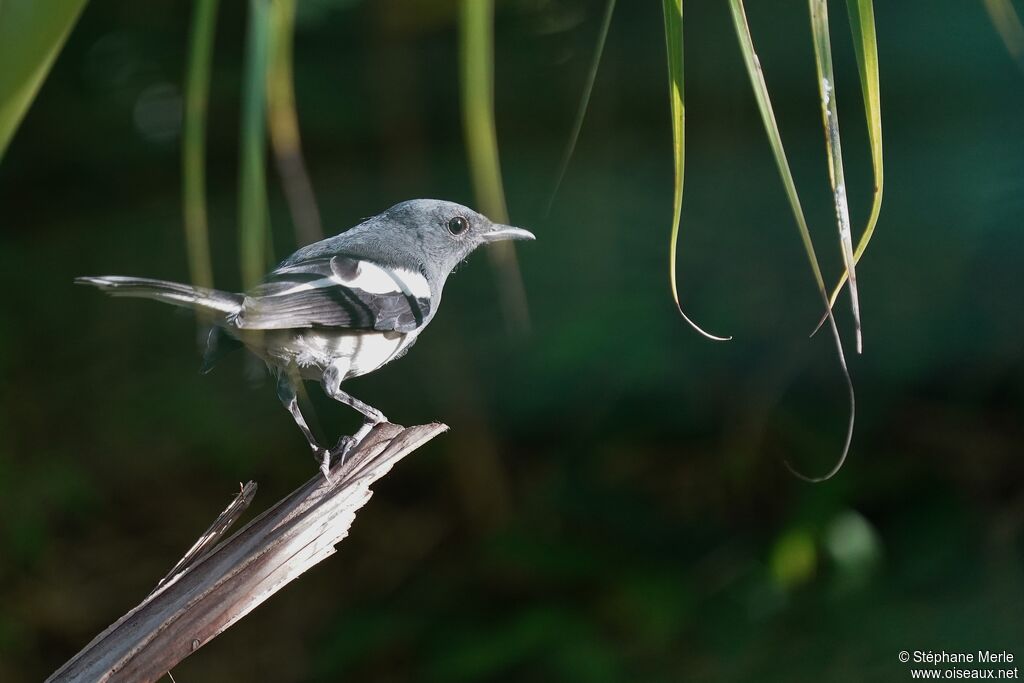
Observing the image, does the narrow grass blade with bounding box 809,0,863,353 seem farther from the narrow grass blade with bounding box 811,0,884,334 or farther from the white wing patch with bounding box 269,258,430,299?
the white wing patch with bounding box 269,258,430,299

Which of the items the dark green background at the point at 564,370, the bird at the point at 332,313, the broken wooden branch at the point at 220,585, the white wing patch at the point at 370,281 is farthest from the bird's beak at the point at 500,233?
the broken wooden branch at the point at 220,585

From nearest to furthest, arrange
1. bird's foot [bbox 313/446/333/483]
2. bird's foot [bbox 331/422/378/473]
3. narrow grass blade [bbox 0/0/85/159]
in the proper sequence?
1. narrow grass blade [bbox 0/0/85/159]
2. bird's foot [bbox 313/446/333/483]
3. bird's foot [bbox 331/422/378/473]

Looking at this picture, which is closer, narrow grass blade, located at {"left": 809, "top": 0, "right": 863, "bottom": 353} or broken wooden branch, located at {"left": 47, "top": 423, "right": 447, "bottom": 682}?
narrow grass blade, located at {"left": 809, "top": 0, "right": 863, "bottom": 353}

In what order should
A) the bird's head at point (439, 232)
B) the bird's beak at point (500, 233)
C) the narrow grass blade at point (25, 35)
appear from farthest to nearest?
the bird's beak at point (500, 233) → the bird's head at point (439, 232) → the narrow grass blade at point (25, 35)

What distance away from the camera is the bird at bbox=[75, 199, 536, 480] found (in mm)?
2184

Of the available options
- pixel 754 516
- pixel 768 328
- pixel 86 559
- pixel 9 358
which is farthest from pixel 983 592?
pixel 9 358

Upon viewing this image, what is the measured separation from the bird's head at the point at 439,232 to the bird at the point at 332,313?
24mm

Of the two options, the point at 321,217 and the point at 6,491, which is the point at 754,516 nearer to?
the point at 321,217

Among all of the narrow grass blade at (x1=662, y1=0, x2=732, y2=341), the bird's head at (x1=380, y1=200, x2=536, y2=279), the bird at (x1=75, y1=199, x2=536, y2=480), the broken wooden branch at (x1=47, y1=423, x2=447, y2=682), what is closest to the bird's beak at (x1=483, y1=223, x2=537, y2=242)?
the bird's head at (x1=380, y1=200, x2=536, y2=279)

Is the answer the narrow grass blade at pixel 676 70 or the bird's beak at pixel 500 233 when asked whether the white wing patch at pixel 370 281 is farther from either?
the narrow grass blade at pixel 676 70

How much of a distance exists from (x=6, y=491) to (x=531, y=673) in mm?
2524

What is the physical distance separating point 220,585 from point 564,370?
2.32 meters

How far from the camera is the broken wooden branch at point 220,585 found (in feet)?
5.53

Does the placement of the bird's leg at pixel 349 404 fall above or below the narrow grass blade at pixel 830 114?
below
